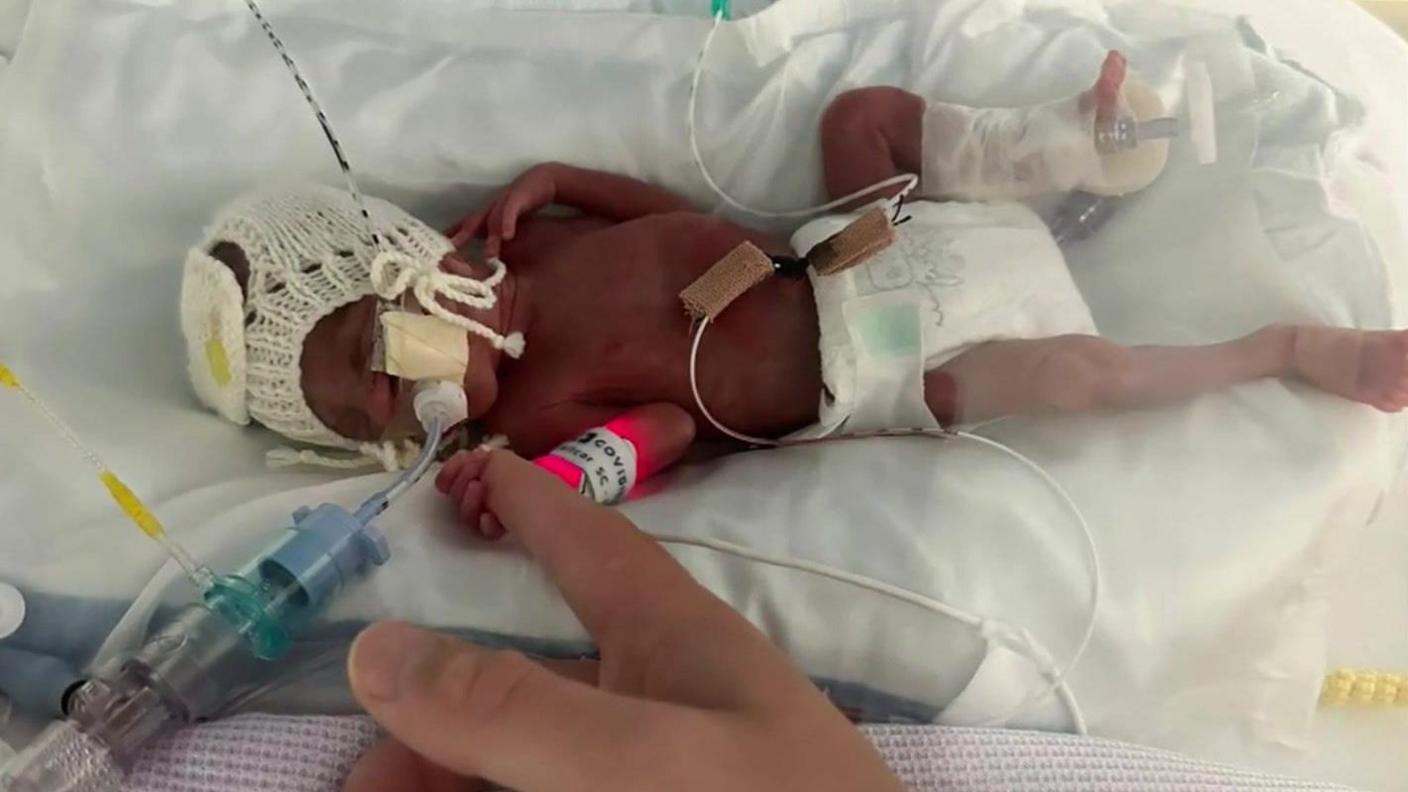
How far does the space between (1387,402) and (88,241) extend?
114cm

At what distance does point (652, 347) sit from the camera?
3.62 feet

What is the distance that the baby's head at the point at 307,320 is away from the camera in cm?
101

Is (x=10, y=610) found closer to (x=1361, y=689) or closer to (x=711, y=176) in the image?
(x=711, y=176)

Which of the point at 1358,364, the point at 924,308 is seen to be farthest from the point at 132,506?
the point at 1358,364

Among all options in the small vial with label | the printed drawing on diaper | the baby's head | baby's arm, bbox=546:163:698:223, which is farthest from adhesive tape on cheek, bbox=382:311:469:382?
the printed drawing on diaper

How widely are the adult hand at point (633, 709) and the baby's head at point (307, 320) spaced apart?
0.47 meters

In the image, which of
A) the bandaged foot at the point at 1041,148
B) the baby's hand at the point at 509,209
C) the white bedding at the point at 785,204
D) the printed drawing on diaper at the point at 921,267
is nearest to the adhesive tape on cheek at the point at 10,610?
the white bedding at the point at 785,204

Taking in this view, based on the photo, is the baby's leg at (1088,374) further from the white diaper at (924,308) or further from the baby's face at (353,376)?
the baby's face at (353,376)

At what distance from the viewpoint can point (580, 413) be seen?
1089 millimetres

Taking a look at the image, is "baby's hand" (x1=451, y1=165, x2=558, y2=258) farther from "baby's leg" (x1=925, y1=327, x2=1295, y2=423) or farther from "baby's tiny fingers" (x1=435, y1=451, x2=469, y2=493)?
"baby's leg" (x1=925, y1=327, x2=1295, y2=423)

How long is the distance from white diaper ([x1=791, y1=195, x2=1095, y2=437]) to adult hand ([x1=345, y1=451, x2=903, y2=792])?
42 cm

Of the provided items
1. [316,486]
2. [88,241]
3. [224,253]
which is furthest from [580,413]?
[88,241]

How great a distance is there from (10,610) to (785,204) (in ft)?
2.53

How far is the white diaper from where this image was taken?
1025mm
